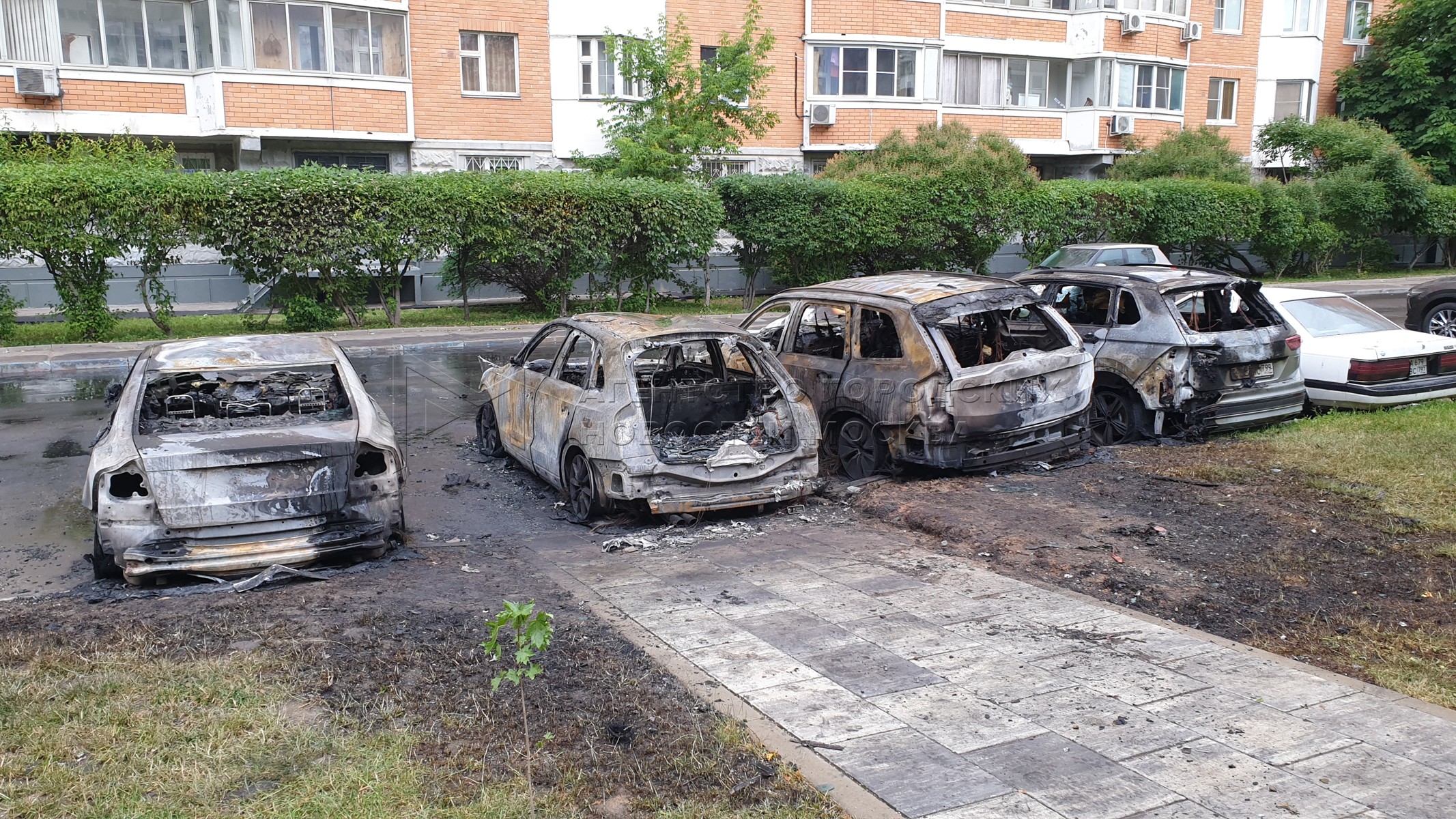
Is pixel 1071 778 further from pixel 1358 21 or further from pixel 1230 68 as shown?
pixel 1358 21

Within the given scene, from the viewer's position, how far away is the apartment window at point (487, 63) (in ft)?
90.7

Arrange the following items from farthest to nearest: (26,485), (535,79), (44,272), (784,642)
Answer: (535,79) < (44,272) < (26,485) < (784,642)

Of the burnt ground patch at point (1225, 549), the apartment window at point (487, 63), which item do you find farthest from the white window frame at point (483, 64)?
the burnt ground patch at point (1225, 549)

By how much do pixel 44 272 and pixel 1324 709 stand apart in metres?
27.4

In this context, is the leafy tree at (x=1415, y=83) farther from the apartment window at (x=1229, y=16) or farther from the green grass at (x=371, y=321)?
the green grass at (x=371, y=321)

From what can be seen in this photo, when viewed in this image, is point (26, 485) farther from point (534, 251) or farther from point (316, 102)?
point (316, 102)

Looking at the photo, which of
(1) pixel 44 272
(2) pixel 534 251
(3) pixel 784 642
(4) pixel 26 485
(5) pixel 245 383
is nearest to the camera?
(3) pixel 784 642

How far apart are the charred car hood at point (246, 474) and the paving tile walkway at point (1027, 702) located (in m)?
1.73

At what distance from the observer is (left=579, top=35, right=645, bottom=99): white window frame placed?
2853 cm

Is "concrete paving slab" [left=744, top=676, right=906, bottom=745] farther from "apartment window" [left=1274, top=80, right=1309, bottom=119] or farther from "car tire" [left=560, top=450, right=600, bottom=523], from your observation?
"apartment window" [left=1274, top=80, right=1309, bottom=119]

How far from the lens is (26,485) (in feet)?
30.6

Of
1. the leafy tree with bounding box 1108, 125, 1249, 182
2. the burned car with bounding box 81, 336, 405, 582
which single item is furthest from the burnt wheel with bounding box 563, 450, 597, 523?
the leafy tree with bounding box 1108, 125, 1249, 182

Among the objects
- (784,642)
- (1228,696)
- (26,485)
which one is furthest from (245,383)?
(1228,696)

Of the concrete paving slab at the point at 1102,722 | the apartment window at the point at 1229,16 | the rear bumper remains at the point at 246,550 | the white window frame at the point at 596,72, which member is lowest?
the concrete paving slab at the point at 1102,722
